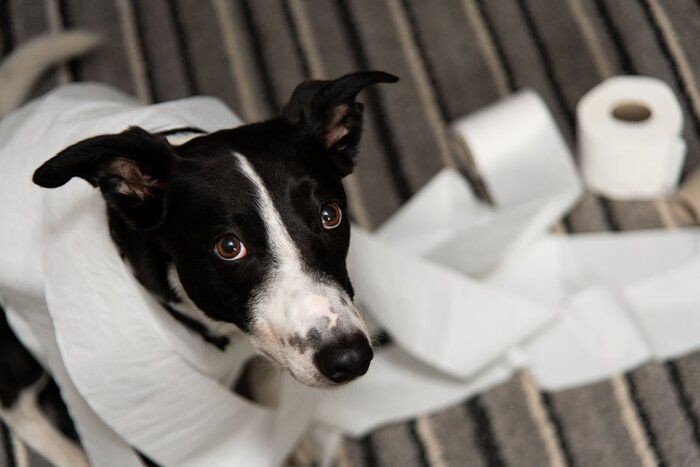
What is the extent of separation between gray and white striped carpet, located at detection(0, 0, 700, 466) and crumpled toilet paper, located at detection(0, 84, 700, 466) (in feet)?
0.17

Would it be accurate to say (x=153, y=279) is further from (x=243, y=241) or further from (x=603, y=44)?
(x=603, y=44)

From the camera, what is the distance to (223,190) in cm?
110

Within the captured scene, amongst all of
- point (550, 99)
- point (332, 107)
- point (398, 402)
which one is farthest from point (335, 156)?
point (550, 99)

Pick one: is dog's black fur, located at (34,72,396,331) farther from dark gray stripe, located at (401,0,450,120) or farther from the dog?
dark gray stripe, located at (401,0,450,120)

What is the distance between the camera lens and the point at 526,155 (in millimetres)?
1813

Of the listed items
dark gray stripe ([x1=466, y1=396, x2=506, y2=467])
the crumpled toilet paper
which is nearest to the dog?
the crumpled toilet paper

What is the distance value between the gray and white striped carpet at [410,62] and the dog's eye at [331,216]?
61 centimetres

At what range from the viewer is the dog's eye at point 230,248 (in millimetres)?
1103

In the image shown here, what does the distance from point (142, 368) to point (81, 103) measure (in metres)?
0.43

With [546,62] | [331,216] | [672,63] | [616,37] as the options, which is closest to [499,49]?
[546,62]

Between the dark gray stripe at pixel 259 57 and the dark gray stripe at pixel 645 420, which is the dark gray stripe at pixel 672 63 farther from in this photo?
the dark gray stripe at pixel 259 57

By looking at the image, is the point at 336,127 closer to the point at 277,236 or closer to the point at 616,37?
the point at 277,236

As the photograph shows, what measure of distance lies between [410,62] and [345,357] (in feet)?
3.80

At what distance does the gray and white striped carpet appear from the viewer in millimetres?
1664
